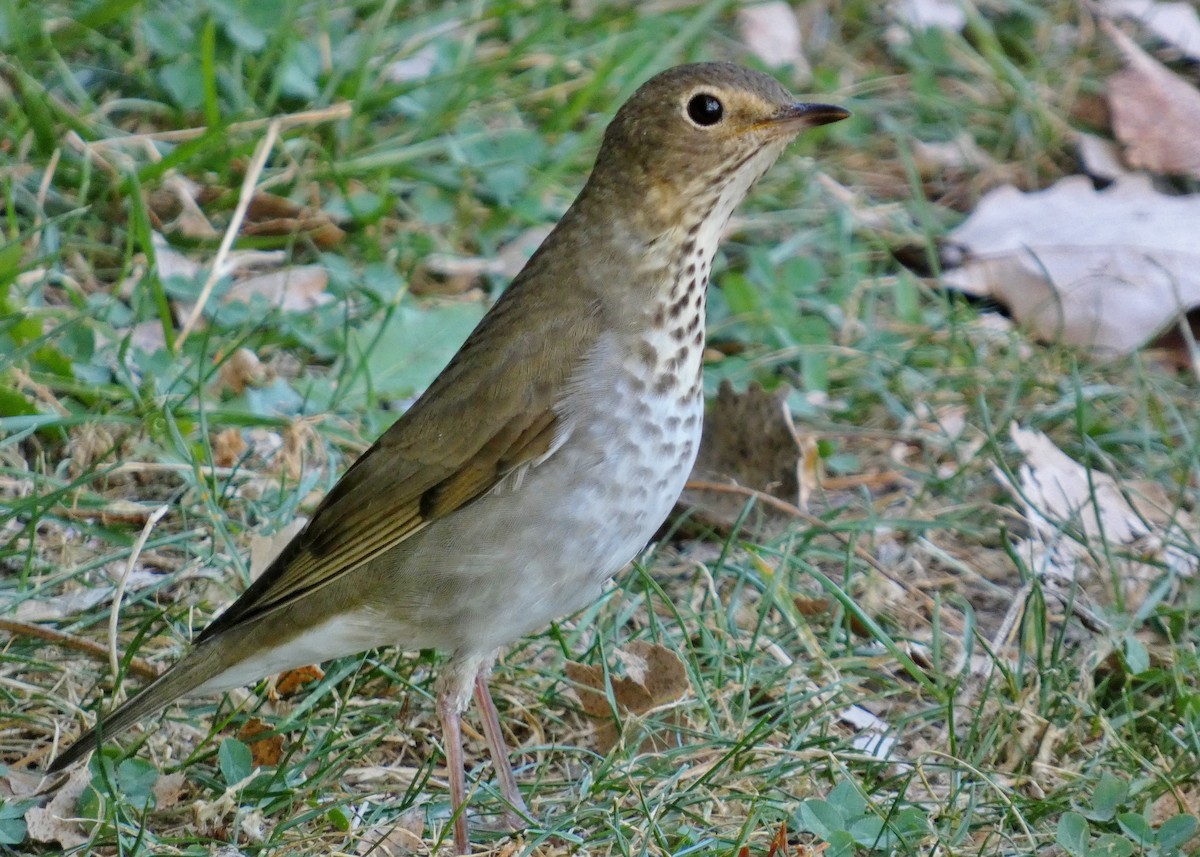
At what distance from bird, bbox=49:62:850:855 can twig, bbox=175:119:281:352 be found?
128 cm

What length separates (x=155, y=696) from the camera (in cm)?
331

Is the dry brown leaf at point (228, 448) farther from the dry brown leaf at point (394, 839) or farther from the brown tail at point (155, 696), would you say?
the dry brown leaf at point (394, 839)

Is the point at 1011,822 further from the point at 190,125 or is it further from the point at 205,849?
the point at 190,125

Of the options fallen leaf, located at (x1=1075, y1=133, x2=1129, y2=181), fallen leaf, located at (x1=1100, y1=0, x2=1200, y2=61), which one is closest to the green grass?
fallen leaf, located at (x1=1075, y1=133, x2=1129, y2=181)

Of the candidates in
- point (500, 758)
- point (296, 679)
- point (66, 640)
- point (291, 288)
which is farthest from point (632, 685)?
point (291, 288)

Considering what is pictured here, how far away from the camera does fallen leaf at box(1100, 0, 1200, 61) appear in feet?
22.1

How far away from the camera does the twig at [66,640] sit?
3572 millimetres

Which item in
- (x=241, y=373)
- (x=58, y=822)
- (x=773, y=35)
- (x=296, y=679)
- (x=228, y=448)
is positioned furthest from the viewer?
(x=773, y=35)

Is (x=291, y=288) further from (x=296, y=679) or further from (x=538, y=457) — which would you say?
(x=538, y=457)

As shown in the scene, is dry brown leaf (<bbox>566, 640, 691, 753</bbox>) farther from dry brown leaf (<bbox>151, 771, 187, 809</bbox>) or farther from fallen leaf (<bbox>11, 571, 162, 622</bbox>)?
fallen leaf (<bbox>11, 571, 162, 622</bbox>)

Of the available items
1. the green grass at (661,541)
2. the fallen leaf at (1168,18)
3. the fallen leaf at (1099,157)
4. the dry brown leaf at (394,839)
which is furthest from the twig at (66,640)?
the fallen leaf at (1168,18)

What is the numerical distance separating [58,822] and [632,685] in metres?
1.18

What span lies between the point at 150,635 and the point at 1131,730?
82.5 inches

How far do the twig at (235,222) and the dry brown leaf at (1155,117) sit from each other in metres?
3.01
